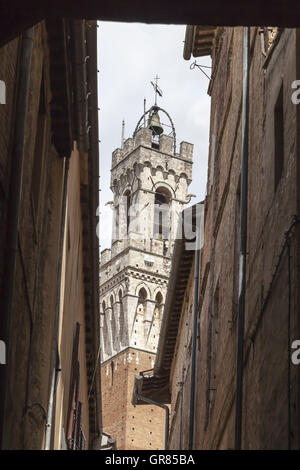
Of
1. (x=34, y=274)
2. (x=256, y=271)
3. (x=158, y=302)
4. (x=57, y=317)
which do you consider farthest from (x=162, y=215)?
(x=34, y=274)

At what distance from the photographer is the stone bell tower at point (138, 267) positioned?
5859 cm

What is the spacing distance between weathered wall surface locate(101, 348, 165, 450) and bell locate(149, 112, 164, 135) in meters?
15.3

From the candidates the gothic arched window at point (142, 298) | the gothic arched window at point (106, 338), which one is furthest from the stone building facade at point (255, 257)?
the gothic arched window at point (106, 338)

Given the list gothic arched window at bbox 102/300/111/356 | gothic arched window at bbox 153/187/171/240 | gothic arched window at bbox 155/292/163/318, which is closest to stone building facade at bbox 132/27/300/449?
gothic arched window at bbox 155/292/163/318

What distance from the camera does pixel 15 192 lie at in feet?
25.0

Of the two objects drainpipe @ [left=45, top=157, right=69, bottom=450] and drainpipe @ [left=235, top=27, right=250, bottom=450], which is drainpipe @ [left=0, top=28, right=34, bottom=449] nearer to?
drainpipe @ [left=235, top=27, right=250, bottom=450]

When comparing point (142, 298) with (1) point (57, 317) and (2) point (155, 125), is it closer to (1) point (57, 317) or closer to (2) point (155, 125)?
(2) point (155, 125)

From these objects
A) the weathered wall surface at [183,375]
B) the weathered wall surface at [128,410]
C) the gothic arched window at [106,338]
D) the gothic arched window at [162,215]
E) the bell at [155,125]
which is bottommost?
the weathered wall surface at [183,375]

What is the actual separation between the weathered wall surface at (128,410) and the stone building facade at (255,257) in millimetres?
40604

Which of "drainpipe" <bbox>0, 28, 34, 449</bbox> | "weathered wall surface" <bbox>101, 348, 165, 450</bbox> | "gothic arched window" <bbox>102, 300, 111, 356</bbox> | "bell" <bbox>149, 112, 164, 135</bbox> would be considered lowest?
"drainpipe" <bbox>0, 28, 34, 449</bbox>

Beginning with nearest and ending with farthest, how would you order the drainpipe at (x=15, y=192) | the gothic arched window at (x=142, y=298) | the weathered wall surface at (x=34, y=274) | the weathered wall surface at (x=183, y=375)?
1. the drainpipe at (x=15, y=192)
2. the weathered wall surface at (x=34, y=274)
3. the weathered wall surface at (x=183, y=375)
4. the gothic arched window at (x=142, y=298)

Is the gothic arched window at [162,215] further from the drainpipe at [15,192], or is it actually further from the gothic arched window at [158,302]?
the drainpipe at [15,192]

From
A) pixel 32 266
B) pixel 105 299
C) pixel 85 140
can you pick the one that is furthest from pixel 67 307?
pixel 105 299

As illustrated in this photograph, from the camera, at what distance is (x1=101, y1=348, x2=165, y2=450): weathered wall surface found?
57.3 metres
